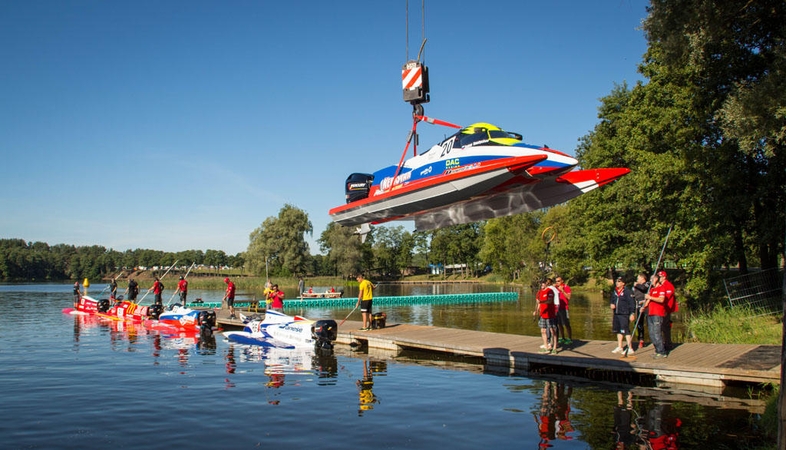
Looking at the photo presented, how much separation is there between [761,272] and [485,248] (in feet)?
216

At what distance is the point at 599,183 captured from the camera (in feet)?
37.3

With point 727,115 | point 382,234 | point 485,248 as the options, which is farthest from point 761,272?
point 382,234

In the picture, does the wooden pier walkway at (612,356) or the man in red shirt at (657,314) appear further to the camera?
the man in red shirt at (657,314)

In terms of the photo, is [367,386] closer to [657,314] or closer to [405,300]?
[657,314]

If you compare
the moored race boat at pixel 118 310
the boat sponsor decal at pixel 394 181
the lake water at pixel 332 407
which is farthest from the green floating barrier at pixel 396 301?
the boat sponsor decal at pixel 394 181

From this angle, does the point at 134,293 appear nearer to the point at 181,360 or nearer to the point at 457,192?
the point at 181,360

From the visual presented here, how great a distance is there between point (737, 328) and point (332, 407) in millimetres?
11252

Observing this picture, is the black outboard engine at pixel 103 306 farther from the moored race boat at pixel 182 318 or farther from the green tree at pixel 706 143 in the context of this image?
the green tree at pixel 706 143

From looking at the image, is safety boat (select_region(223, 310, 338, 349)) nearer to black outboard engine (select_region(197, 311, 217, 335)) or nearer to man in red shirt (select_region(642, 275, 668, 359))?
black outboard engine (select_region(197, 311, 217, 335))

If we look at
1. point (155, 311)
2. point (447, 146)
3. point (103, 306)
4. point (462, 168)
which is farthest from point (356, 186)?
point (103, 306)

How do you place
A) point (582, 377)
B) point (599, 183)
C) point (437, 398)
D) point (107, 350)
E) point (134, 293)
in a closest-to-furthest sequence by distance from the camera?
point (437, 398)
point (599, 183)
point (582, 377)
point (107, 350)
point (134, 293)

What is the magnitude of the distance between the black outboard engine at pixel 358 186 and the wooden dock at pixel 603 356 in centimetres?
467

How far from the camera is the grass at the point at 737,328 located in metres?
13.8

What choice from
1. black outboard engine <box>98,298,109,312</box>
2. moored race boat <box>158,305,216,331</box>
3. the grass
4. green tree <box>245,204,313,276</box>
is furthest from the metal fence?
green tree <box>245,204,313,276</box>
